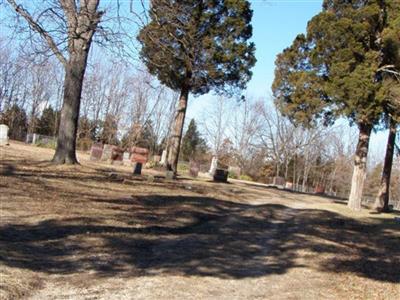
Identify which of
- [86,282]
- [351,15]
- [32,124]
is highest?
[351,15]

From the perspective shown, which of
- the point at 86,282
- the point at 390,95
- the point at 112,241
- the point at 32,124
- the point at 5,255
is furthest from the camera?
the point at 32,124

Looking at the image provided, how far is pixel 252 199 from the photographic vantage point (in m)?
19.1

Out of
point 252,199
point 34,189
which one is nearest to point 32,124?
point 252,199

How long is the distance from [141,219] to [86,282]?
4.79 meters

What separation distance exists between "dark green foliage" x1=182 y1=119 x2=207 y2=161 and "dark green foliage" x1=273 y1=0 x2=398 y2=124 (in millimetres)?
49559

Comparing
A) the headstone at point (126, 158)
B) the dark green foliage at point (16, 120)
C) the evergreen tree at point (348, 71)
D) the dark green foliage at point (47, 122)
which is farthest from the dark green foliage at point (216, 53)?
the dark green foliage at point (47, 122)

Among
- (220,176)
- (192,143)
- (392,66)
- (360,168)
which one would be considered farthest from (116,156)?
(192,143)

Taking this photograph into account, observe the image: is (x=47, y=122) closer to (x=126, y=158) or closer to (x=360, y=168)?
(x=126, y=158)

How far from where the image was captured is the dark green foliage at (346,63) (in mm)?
19125

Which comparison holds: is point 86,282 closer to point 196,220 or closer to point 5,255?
point 5,255

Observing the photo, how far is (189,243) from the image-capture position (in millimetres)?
8922

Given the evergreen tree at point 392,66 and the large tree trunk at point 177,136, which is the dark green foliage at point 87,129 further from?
the evergreen tree at point 392,66

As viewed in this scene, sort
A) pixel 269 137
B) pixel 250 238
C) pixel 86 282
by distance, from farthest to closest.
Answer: pixel 269 137 → pixel 250 238 → pixel 86 282

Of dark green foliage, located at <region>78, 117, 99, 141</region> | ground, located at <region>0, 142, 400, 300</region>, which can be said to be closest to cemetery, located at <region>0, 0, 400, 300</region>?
ground, located at <region>0, 142, 400, 300</region>
